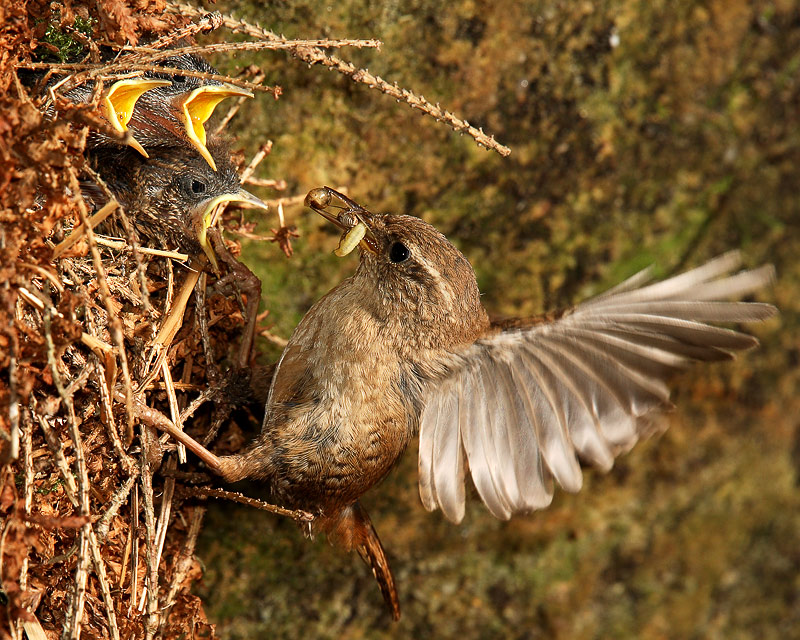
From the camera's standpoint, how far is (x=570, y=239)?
3.97 meters

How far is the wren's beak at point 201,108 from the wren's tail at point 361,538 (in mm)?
1390

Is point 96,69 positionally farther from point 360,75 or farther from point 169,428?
point 169,428

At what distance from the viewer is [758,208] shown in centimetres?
448

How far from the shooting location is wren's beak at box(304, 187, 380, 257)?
274 cm

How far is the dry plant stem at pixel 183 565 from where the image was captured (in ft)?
8.77

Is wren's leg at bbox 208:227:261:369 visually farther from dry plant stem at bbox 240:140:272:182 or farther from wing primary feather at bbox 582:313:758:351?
wing primary feather at bbox 582:313:758:351

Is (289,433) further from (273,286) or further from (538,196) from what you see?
(538,196)

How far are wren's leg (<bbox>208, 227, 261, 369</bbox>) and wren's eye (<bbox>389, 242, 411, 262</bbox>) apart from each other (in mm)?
534

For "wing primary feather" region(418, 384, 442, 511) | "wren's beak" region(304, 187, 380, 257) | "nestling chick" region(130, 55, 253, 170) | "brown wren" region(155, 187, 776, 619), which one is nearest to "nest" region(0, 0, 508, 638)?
"nestling chick" region(130, 55, 253, 170)

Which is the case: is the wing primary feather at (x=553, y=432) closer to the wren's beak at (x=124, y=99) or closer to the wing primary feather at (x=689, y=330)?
the wing primary feather at (x=689, y=330)

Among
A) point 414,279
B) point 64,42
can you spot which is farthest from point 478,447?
point 64,42

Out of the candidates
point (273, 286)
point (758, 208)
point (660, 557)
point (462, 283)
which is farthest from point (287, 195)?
point (660, 557)

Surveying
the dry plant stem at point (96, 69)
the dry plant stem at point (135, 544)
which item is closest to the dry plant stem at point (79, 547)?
the dry plant stem at point (135, 544)

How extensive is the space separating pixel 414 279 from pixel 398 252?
0.12 meters
